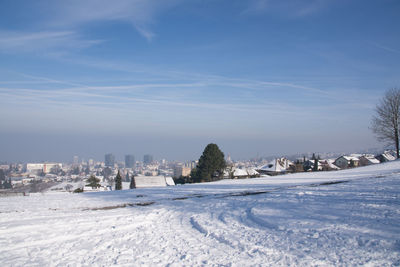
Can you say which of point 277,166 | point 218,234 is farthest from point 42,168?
point 218,234

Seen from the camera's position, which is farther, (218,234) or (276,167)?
(276,167)

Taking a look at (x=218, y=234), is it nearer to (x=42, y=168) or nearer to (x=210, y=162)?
(x=210, y=162)

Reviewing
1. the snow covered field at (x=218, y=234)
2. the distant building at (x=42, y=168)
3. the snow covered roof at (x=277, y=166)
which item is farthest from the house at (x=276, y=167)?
the distant building at (x=42, y=168)

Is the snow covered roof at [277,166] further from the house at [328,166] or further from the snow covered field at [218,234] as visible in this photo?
the snow covered field at [218,234]

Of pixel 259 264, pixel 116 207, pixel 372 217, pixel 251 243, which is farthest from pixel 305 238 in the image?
pixel 116 207

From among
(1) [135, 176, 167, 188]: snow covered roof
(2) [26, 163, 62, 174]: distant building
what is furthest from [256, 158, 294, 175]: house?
(2) [26, 163, 62, 174]: distant building

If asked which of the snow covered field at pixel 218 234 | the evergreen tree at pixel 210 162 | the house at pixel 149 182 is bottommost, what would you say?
the house at pixel 149 182

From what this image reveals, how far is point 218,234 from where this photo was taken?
7176 mm

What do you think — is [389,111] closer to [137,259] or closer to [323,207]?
[323,207]

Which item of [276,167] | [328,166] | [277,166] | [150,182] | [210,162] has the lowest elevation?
[150,182]

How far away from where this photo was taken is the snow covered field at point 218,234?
18.0 ft

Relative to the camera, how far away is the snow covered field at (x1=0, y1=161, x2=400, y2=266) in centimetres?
548

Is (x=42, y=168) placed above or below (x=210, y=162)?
above

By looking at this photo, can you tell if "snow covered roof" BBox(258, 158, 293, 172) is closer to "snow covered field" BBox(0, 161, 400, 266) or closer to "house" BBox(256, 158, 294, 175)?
"house" BBox(256, 158, 294, 175)
